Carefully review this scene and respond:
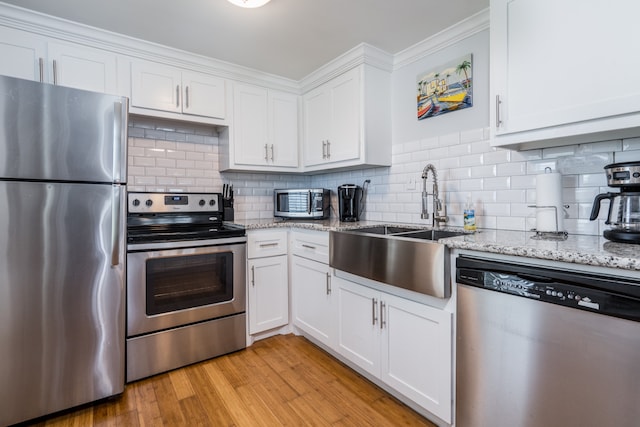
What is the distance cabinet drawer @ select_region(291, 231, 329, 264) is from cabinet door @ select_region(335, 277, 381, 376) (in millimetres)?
225

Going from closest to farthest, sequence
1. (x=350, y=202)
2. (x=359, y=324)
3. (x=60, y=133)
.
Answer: (x=60, y=133)
(x=359, y=324)
(x=350, y=202)

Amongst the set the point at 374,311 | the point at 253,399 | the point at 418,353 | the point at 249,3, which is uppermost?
the point at 249,3

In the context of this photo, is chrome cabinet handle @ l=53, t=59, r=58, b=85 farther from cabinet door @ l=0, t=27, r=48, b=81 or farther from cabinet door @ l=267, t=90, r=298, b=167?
cabinet door @ l=267, t=90, r=298, b=167

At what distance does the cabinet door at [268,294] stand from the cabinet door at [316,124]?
0.97 meters

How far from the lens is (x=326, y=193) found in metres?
2.84

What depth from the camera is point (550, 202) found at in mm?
1462

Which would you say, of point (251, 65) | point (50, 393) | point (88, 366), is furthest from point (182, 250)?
point (251, 65)

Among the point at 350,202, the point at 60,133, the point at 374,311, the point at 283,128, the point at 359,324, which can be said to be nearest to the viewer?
the point at 60,133

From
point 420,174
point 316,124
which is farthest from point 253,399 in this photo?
point 316,124

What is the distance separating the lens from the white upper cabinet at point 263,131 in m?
2.69

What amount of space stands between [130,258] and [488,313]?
197cm

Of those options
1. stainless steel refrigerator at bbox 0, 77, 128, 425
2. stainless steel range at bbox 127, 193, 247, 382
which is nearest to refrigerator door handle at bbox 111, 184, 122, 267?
stainless steel refrigerator at bbox 0, 77, 128, 425

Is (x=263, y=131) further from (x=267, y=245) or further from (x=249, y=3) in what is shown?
(x=249, y=3)

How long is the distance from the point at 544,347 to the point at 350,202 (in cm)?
174
